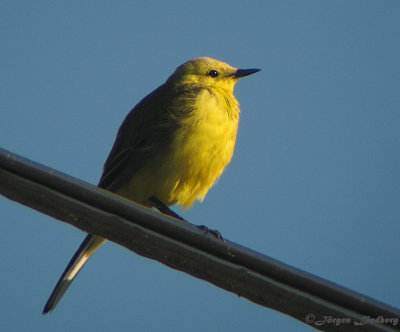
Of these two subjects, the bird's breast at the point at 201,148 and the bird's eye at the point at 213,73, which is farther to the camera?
the bird's eye at the point at 213,73

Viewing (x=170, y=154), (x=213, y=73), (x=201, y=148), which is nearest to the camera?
(x=201, y=148)

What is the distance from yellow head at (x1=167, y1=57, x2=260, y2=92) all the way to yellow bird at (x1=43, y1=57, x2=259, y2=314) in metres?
0.70

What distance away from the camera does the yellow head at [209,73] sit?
8516 millimetres

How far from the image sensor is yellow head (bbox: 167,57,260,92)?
852 centimetres

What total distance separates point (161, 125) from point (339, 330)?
388cm

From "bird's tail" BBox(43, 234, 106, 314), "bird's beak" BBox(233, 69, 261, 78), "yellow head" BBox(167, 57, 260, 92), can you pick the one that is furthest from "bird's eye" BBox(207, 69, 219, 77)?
"bird's tail" BBox(43, 234, 106, 314)

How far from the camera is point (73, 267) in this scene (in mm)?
7031

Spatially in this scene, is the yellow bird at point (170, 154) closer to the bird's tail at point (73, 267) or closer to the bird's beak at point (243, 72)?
the bird's tail at point (73, 267)

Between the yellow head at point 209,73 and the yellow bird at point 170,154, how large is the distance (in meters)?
0.70

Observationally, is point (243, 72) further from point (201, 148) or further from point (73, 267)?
point (73, 267)

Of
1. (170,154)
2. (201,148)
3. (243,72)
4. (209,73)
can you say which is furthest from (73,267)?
(243,72)

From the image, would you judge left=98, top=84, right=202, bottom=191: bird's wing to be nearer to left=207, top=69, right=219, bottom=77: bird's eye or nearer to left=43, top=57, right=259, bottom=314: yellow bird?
left=43, top=57, right=259, bottom=314: yellow bird

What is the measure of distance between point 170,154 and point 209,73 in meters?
→ 2.07

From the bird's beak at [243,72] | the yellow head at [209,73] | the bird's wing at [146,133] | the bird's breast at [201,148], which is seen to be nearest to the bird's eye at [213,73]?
the yellow head at [209,73]
